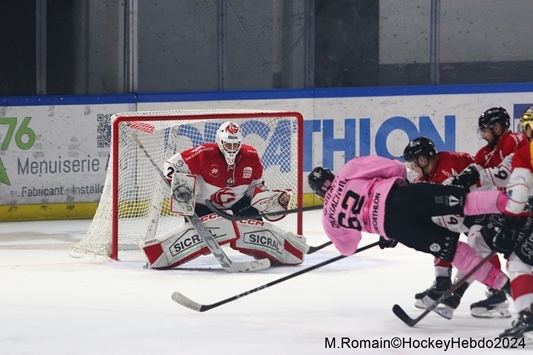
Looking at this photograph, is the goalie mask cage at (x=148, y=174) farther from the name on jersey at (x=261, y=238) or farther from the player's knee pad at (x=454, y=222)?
the player's knee pad at (x=454, y=222)

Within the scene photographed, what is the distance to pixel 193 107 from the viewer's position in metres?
9.44

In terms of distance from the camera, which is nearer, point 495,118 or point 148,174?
point 495,118

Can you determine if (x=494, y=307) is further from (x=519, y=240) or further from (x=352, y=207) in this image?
(x=352, y=207)

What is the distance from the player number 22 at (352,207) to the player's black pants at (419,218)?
15 cm

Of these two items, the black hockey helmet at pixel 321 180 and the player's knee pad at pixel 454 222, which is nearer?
the black hockey helmet at pixel 321 180

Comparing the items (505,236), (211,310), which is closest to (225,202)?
(211,310)

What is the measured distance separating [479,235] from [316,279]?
1.46 metres

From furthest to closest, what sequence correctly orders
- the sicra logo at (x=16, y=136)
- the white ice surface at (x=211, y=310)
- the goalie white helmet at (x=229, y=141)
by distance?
1. the sicra logo at (x=16, y=136)
2. the goalie white helmet at (x=229, y=141)
3. the white ice surface at (x=211, y=310)

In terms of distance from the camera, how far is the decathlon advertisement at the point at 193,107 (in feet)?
29.3

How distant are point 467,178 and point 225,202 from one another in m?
2.26

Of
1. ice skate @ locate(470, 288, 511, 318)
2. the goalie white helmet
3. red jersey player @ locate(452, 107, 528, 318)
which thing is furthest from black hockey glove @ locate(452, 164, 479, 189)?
the goalie white helmet

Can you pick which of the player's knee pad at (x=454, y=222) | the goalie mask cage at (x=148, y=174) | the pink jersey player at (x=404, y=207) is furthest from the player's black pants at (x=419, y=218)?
the goalie mask cage at (x=148, y=174)

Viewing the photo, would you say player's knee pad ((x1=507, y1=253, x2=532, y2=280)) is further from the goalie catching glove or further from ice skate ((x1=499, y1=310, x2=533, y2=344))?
the goalie catching glove

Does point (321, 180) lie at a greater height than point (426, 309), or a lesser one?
greater
